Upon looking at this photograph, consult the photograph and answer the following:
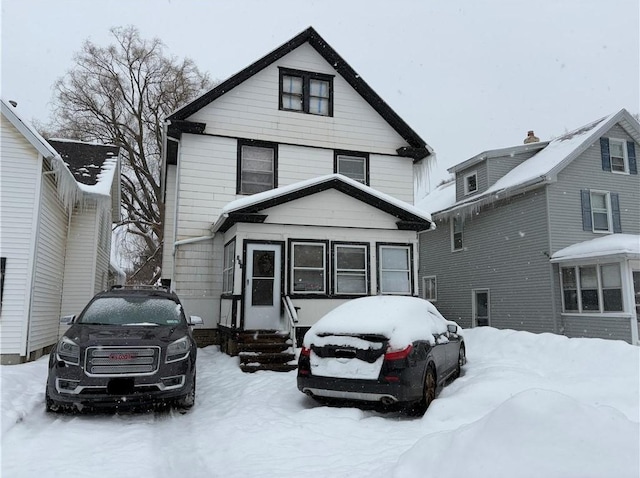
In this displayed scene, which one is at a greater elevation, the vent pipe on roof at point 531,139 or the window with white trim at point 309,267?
the vent pipe on roof at point 531,139

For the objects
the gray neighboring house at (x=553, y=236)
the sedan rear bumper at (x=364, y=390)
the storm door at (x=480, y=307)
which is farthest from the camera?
the storm door at (x=480, y=307)

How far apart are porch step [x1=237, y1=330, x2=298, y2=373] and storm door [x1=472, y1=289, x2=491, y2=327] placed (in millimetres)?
11534

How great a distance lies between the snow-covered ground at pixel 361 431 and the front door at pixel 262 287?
2.33 metres

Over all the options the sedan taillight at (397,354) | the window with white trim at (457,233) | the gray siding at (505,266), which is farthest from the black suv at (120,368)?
the window with white trim at (457,233)

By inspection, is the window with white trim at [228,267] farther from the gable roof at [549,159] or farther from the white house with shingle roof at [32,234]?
the gable roof at [549,159]

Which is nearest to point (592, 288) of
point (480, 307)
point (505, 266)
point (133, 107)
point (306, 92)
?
point (505, 266)

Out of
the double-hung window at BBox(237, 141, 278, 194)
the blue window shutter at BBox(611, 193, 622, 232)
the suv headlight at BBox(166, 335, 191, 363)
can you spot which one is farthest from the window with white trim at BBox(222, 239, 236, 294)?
the blue window shutter at BBox(611, 193, 622, 232)

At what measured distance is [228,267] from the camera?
13.4m

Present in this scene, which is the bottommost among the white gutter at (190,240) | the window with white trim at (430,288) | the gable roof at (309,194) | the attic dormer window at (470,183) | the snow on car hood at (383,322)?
the snow on car hood at (383,322)

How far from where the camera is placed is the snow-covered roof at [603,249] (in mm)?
15258

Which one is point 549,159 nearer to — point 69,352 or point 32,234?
point 32,234

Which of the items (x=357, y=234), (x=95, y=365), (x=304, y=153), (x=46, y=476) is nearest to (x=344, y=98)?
(x=304, y=153)

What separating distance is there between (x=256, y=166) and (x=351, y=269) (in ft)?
15.2

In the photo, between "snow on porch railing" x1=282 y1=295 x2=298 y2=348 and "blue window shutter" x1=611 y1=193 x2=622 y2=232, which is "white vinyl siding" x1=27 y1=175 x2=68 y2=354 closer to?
"snow on porch railing" x1=282 y1=295 x2=298 y2=348
